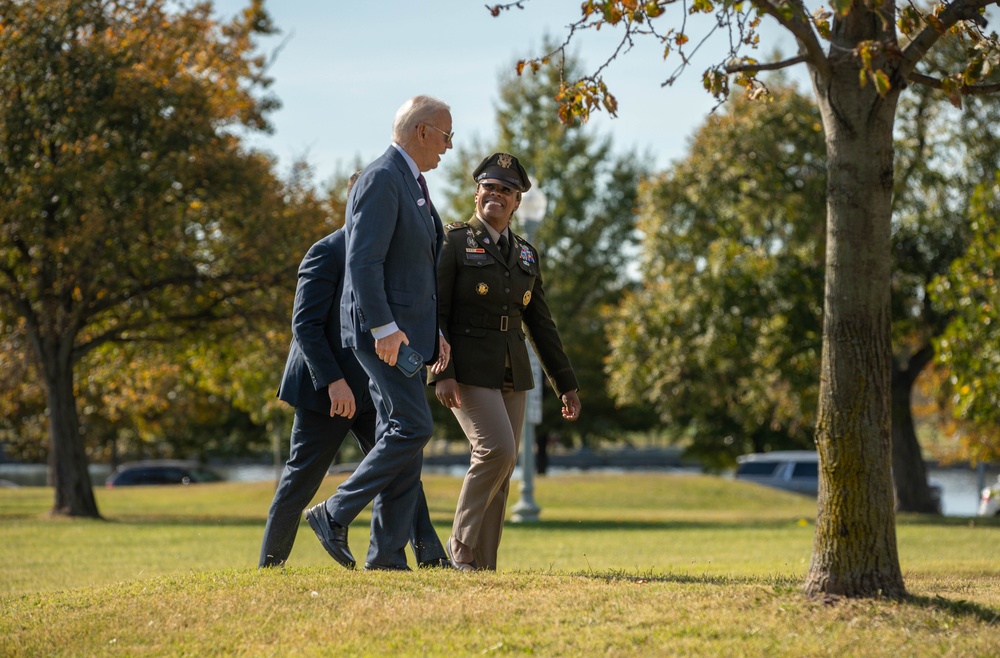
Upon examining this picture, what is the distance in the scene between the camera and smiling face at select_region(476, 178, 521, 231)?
7.11m

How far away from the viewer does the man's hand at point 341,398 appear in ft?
21.2

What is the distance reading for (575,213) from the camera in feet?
156

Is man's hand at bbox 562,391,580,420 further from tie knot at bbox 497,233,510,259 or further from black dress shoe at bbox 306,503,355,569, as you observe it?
black dress shoe at bbox 306,503,355,569

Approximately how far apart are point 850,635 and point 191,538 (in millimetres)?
13614

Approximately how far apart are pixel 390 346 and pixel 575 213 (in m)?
41.8

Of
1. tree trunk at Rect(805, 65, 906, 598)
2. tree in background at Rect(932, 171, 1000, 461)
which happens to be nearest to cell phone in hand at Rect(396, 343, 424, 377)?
tree trunk at Rect(805, 65, 906, 598)

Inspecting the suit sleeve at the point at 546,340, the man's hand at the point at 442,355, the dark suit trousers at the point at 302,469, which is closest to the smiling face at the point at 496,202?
the suit sleeve at the point at 546,340

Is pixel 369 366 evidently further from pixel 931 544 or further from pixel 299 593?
pixel 931 544

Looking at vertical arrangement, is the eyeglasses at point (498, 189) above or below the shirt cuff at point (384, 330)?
above

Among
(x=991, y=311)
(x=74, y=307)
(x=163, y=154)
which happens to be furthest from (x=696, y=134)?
(x=74, y=307)

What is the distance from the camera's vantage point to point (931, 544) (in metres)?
16.4

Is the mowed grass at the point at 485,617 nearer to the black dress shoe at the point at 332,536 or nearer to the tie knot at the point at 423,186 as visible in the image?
the black dress shoe at the point at 332,536

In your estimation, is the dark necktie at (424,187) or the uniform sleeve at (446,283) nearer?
the dark necktie at (424,187)

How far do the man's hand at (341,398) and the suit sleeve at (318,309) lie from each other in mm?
37
